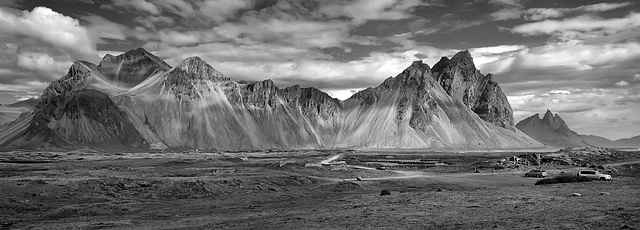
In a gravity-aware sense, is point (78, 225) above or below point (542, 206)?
below

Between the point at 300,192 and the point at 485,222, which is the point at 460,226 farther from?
the point at 300,192

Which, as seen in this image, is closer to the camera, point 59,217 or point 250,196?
point 59,217

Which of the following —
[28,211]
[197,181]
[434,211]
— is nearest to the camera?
[434,211]

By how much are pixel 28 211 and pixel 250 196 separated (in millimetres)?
19801

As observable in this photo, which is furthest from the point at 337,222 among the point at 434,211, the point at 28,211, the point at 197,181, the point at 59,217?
the point at 197,181

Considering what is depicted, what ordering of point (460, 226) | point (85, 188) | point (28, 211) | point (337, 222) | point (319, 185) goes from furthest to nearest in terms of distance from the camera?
point (319, 185) → point (85, 188) → point (28, 211) → point (337, 222) → point (460, 226)

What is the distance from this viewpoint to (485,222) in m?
24.1

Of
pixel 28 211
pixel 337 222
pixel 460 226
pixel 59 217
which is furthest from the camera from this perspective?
pixel 28 211

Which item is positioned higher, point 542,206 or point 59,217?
point 542,206

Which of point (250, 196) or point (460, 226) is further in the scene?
point (250, 196)

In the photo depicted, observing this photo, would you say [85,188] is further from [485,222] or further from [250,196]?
[485,222]

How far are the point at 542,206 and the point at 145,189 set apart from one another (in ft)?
126

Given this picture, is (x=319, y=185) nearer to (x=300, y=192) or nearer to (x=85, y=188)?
(x=300, y=192)

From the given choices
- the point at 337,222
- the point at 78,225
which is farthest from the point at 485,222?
the point at 78,225
